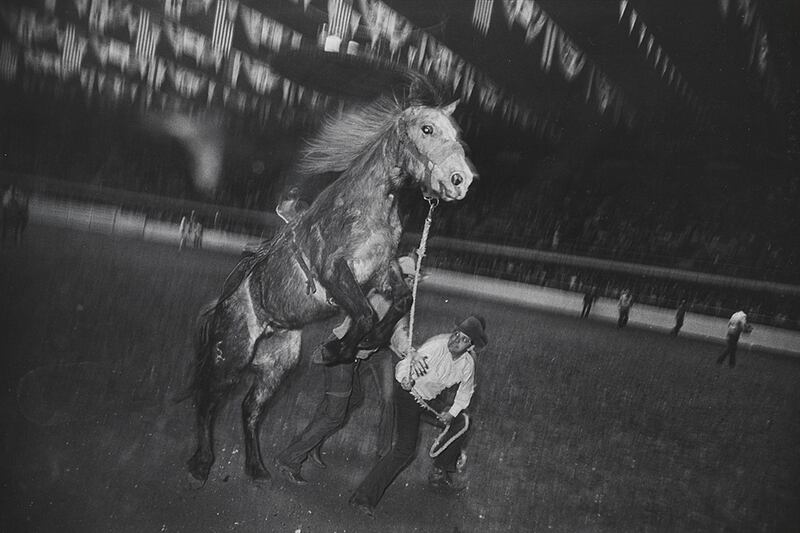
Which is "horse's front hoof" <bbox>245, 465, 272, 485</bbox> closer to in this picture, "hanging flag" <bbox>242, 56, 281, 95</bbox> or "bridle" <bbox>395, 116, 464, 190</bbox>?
"bridle" <bbox>395, 116, 464, 190</bbox>

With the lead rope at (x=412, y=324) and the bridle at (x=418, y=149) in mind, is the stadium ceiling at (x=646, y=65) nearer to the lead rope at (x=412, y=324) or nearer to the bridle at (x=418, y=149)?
the bridle at (x=418, y=149)

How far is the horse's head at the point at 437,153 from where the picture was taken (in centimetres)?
185

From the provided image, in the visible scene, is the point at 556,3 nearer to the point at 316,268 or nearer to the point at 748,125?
the point at 748,125

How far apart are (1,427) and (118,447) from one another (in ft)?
1.49

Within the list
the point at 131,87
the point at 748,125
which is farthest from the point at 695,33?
the point at 131,87

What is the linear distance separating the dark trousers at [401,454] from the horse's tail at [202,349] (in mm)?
628

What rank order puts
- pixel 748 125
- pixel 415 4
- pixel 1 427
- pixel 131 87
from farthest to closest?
pixel 1 427 → pixel 131 87 → pixel 415 4 → pixel 748 125

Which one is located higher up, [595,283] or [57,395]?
[595,283]

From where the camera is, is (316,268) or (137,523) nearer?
(316,268)

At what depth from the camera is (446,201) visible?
1.89m

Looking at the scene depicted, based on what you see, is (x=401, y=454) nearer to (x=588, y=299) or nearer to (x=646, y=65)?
(x=588, y=299)

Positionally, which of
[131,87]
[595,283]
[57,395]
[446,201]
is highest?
[131,87]

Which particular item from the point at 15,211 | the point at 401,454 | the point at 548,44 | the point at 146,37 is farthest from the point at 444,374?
the point at 15,211

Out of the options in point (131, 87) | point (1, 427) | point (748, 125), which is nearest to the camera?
point (748, 125)
